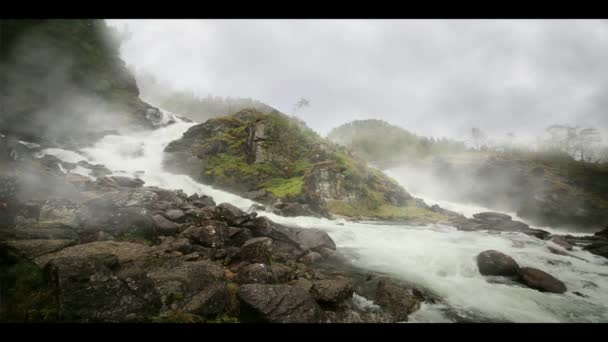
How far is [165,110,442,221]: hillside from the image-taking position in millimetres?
37344

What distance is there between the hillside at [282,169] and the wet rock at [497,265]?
2035 cm

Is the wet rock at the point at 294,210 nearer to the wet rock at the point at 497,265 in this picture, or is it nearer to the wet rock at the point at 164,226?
the wet rock at the point at 164,226

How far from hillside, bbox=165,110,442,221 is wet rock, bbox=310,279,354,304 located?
22.9 m

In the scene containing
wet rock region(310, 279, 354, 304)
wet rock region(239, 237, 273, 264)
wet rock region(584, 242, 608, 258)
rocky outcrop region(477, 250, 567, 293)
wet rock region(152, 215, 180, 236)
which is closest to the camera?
wet rock region(310, 279, 354, 304)

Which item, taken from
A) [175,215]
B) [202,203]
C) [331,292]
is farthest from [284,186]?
[331,292]

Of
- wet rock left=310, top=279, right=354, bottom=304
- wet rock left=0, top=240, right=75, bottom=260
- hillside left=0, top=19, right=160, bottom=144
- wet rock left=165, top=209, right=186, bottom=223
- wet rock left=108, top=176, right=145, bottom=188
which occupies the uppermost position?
hillside left=0, top=19, right=160, bottom=144

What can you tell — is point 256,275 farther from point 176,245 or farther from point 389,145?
point 389,145

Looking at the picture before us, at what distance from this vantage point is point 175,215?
13.9 metres

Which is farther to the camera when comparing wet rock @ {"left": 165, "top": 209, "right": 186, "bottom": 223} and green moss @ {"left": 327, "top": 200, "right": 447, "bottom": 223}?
green moss @ {"left": 327, "top": 200, "right": 447, "bottom": 223}

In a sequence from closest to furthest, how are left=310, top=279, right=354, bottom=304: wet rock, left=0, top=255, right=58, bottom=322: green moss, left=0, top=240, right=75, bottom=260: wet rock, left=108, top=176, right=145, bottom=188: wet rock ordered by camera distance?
left=0, top=255, right=58, bottom=322: green moss < left=0, top=240, right=75, bottom=260: wet rock < left=310, top=279, right=354, bottom=304: wet rock < left=108, top=176, right=145, bottom=188: wet rock

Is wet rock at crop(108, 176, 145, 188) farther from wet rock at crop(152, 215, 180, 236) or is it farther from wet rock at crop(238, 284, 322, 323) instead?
wet rock at crop(238, 284, 322, 323)

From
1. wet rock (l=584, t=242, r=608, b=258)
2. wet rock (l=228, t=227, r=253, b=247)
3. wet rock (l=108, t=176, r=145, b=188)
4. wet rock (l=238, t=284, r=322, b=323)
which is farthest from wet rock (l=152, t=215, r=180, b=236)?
wet rock (l=584, t=242, r=608, b=258)
